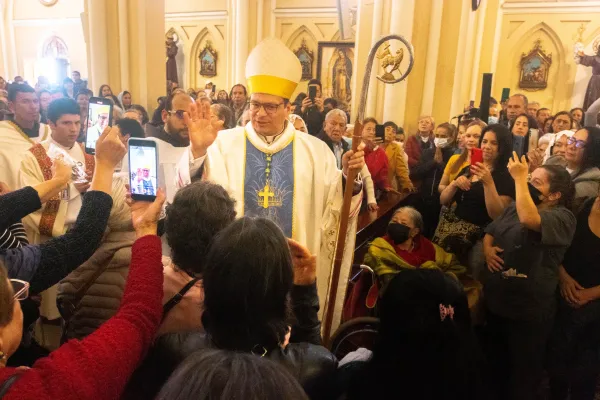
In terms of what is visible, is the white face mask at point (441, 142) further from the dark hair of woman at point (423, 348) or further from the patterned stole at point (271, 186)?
the dark hair of woman at point (423, 348)

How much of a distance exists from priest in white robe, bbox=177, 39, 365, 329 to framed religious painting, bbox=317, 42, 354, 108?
13062 mm

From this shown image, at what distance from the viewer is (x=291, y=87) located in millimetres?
2975

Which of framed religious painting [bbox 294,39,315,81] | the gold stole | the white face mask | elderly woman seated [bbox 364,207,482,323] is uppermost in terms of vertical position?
framed religious painting [bbox 294,39,315,81]

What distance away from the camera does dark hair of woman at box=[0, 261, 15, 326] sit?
1.03 meters

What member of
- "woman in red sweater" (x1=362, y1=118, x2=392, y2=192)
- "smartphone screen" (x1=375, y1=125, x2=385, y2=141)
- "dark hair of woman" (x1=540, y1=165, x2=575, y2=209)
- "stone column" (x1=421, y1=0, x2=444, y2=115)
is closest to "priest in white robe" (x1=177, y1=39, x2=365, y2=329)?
"dark hair of woman" (x1=540, y1=165, x2=575, y2=209)

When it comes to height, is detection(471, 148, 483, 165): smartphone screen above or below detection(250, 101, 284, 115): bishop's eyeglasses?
below

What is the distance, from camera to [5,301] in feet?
3.41

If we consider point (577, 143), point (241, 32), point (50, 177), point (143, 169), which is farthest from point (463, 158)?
point (241, 32)

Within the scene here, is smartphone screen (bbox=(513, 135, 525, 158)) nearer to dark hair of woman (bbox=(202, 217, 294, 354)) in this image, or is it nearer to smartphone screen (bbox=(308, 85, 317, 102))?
smartphone screen (bbox=(308, 85, 317, 102))

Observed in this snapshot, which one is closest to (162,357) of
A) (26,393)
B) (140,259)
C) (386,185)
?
(140,259)

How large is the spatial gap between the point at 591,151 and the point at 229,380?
11.0ft

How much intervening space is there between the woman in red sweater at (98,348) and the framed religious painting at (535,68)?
16189 mm

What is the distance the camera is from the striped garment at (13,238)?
2062 mm

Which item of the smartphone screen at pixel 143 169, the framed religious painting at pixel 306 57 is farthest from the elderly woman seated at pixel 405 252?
the framed religious painting at pixel 306 57
